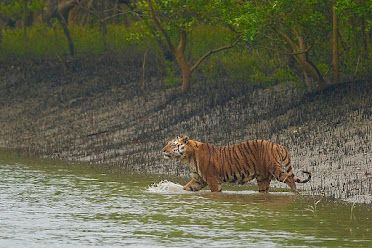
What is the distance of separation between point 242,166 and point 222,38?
14.6m

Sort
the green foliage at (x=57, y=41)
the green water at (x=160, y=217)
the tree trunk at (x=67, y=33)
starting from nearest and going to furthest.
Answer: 1. the green water at (x=160, y=217)
2. the tree trunk at (x=67, y=33)
3. the green foliage at (x=57, y=41)

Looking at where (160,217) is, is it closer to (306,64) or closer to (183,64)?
(306,64)

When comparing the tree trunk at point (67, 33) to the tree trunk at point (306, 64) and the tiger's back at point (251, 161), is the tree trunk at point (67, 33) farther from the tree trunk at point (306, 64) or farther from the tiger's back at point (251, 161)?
the tiger's back at point (251, 161)

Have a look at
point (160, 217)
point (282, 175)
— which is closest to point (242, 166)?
point (282, 175)

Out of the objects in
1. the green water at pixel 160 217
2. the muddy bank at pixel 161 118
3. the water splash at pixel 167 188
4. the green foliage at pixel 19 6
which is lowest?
the green water at pixel 160 217

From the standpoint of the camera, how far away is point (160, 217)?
1736cm

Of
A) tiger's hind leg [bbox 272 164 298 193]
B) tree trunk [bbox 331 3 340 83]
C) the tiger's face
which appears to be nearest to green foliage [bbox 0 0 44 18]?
tree trunk [bbox 331 3 340 83]

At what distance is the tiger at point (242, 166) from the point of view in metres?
20.3

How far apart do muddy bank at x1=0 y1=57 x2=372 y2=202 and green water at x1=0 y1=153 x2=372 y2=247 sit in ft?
4.92

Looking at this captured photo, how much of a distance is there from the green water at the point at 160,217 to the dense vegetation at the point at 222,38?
19.2 ft

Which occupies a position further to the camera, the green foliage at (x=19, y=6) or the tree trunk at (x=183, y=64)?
the green foliage at (x=19, y=6)

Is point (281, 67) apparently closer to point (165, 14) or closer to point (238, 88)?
point (238, 88)

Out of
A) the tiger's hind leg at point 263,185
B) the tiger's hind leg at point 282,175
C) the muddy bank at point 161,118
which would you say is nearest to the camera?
the tiger's hind leg at point 282,175

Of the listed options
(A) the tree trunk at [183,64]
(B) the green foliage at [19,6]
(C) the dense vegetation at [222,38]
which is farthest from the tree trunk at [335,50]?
(B) the green foliage at [19,6]
